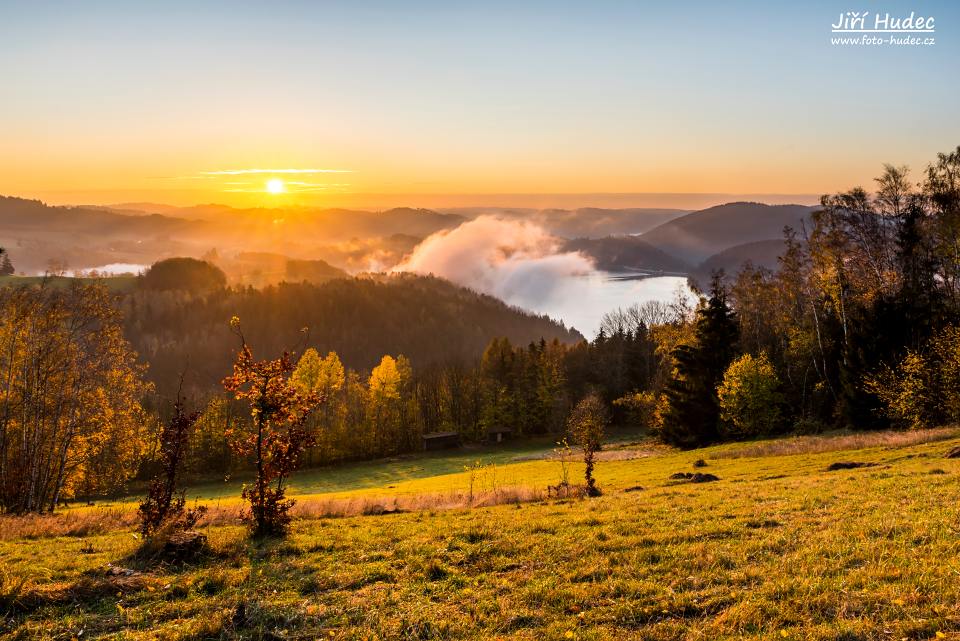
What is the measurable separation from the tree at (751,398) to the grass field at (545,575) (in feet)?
106

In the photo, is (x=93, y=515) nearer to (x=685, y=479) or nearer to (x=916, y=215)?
(x=685, y=479)

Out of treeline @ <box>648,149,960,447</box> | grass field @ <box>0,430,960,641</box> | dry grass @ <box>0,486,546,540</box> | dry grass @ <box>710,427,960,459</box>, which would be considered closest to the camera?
grass field @ <box>0,430,960,641</box>

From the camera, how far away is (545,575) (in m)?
12.2

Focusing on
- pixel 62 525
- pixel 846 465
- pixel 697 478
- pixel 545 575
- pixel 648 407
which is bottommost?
pixel 648 407

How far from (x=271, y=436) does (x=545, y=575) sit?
35.4ft

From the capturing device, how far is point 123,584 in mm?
12281

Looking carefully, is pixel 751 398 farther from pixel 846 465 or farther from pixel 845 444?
pixel 846 465

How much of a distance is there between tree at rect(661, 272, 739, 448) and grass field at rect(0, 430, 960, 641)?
35.2 metres

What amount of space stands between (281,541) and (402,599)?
21.9ft

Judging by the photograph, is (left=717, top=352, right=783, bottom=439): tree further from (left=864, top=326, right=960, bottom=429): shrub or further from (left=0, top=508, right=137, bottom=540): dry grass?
(left=0, top=508, right=137, bottom=540): dry grass

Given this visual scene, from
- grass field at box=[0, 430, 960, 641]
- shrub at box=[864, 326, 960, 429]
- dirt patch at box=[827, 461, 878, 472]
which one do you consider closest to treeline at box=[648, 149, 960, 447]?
shrub at box=[864, 326, 960, 429]

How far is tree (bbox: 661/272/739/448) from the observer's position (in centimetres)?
5503

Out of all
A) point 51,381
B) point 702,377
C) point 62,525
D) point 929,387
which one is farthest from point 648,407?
point 62,525

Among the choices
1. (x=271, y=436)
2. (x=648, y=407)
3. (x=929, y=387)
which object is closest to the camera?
(x=271, y=436)
